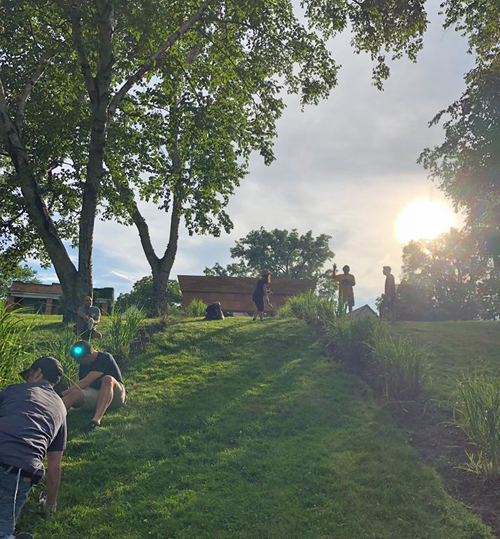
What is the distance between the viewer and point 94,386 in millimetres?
7004

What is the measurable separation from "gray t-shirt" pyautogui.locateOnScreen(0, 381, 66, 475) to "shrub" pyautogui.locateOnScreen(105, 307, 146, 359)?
5477 millimetres

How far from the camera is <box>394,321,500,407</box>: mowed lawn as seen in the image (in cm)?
874

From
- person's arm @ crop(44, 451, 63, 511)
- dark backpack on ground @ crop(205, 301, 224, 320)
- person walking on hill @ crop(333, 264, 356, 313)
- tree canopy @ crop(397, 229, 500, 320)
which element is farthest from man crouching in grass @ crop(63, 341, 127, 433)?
tree canopy @ crop(397, 229, 500, 320)

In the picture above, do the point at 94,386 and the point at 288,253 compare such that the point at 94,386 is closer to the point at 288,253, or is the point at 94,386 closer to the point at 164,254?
the point at 164,254

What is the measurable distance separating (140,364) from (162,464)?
432cm

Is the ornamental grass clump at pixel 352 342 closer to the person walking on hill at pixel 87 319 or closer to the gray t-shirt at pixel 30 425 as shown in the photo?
the person walking on hill at pixel 87 319

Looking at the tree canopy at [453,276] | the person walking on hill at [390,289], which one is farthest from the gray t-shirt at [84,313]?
the tree canopy at [453,276]

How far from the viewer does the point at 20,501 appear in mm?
3805

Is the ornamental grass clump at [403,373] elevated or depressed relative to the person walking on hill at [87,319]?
depressed

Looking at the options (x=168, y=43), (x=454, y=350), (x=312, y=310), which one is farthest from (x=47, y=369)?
(x=312, y=310)

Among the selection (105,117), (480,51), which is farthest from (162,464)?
(480,51)

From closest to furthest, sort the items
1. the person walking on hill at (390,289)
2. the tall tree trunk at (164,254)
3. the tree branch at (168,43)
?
the tree branch at (168,43) < the person walking on hill at (390,289) < the tall tree trunk at (164,254)

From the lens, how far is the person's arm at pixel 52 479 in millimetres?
4414

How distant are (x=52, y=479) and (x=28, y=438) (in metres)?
0.92
